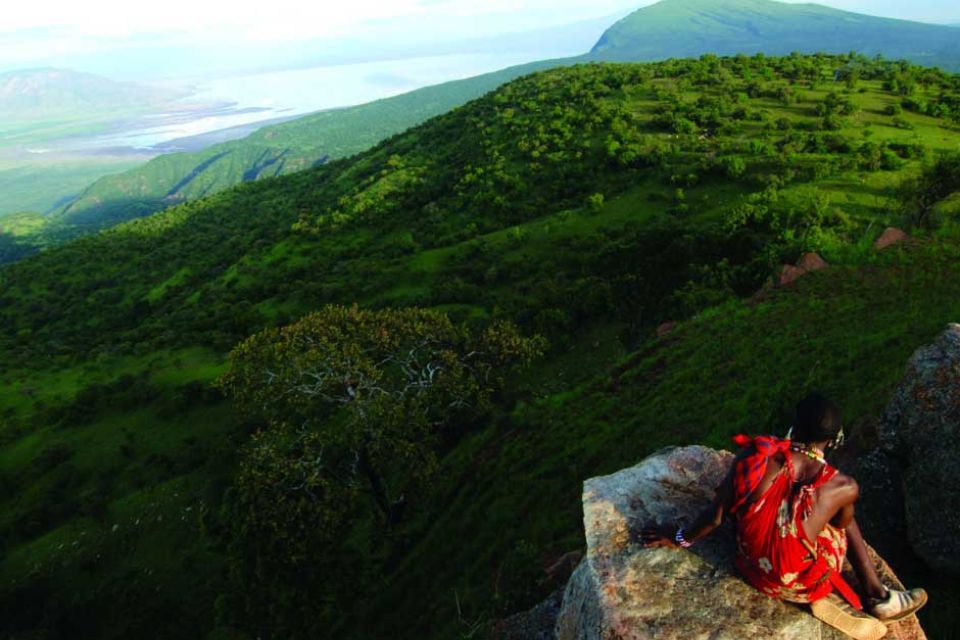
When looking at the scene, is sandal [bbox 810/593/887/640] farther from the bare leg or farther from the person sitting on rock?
the bare leg

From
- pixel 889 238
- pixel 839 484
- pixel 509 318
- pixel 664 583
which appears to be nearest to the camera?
pixel 839 484

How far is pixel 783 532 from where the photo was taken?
5516mm

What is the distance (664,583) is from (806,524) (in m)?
1.72

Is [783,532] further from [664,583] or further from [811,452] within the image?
[664,583]

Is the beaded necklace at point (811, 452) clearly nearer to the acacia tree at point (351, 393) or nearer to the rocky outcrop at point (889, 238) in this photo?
the acacia tree at point (351, 393)

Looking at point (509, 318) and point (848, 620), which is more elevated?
point (848, 620)

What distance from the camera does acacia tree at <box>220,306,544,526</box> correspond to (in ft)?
63.8

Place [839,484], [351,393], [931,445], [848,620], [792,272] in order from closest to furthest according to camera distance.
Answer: [839,484]
[848,620]
[931,445]
[351,393]
[792,272]

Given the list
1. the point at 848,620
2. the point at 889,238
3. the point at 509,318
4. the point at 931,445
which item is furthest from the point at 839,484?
the point at 509,318

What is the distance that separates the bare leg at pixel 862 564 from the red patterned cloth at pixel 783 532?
97mm

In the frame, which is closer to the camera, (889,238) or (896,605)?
(896,605)

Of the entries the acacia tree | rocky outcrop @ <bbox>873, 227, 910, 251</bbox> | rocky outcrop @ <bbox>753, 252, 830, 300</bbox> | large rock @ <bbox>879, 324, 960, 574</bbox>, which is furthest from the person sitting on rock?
rocky outcrop @ <bbox>873, 227, 910, 251</bbox>

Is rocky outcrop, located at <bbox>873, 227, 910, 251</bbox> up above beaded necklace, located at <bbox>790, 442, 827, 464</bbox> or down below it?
below

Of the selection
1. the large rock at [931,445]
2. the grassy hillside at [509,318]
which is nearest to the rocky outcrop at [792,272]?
the grassy hillside at [509,318]
